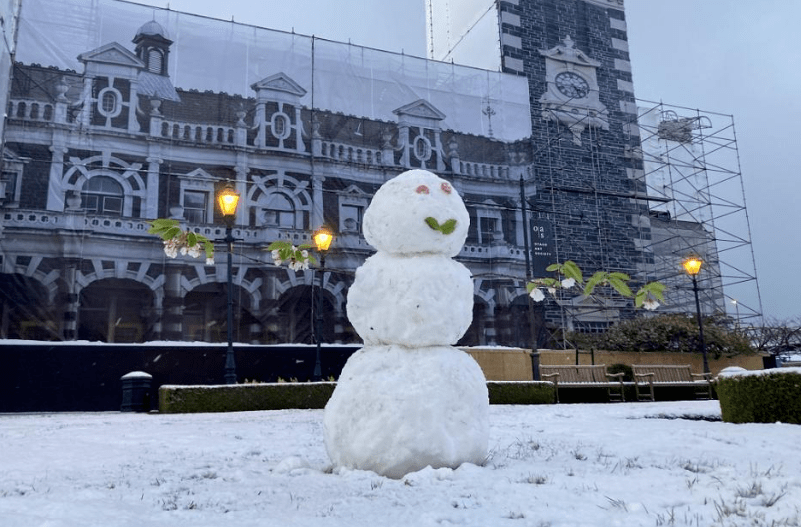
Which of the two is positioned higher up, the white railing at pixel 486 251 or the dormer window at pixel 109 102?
the dormer window at pixel 109 102

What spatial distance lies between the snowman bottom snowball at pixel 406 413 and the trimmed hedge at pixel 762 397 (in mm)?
4794

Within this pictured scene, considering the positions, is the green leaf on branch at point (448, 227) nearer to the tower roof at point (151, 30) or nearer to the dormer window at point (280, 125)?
the dormer window at point (280, 125)

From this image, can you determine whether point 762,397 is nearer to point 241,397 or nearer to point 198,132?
point 241,397

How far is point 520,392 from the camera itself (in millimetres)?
12719

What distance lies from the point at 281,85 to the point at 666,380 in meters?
14.5

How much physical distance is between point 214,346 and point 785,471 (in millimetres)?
13356

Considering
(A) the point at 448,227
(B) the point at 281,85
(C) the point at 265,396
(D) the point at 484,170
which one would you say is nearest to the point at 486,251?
(D) the point at 484,170

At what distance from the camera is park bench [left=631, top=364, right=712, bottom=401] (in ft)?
47.1

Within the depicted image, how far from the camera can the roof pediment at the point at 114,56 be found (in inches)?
726

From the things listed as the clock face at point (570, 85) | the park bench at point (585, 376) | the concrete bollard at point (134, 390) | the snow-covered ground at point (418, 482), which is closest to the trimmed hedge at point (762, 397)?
the snow-covered ground at point (418, 482)

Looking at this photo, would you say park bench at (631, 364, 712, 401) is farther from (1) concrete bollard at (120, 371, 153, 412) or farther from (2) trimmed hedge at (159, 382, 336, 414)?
(1) concrete bollard at (120, 371, 153, 412)

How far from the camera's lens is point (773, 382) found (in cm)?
773

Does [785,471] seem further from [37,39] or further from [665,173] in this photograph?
[665,173]

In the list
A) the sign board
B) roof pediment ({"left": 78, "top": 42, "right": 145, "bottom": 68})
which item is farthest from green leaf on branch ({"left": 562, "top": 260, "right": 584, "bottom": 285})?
roof pediment ({"left": 78, "top": 42, "right": 145, "bottom": 68})
